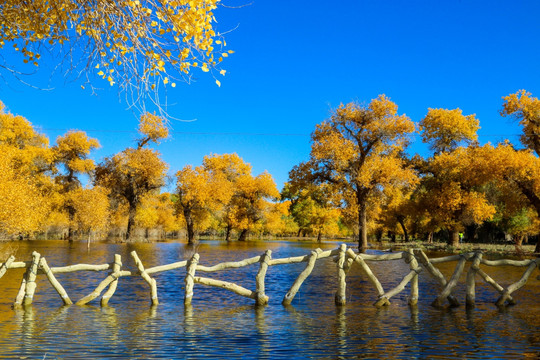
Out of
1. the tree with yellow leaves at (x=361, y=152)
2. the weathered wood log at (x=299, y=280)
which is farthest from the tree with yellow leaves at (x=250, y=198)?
the weathered wood log at (x=299, y=280)

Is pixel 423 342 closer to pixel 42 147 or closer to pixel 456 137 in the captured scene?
pixel 456 137

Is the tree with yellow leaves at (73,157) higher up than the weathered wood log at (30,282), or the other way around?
the tree with yellow leaves at (73,157)

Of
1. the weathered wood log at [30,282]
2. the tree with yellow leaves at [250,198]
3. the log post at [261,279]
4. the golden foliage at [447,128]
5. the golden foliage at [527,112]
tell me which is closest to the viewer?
the weathered wood log at [30,282]

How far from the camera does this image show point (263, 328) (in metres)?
10.2

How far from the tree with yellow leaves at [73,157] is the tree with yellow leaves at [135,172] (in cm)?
242

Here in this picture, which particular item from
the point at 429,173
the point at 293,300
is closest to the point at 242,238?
the point at 429,173

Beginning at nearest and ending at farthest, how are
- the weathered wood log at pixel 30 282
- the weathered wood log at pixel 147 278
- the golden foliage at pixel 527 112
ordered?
the weathered wood log at pixel 30 282 < the weathered wood log at pixel 147 278 < the golden foliage at pixel 527 112

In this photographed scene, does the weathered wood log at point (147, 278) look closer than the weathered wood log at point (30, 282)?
No

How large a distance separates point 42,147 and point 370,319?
61806mm

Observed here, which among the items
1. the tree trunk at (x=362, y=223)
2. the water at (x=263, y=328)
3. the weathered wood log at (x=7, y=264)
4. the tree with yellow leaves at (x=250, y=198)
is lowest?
the water at (x=263, y=328)

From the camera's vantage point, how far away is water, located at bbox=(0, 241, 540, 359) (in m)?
8.14

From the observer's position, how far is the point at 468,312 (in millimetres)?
12422

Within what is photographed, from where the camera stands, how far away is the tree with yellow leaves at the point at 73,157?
63625 millimetres

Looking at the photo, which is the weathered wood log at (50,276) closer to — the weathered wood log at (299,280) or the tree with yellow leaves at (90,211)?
the weathered wood log at (299,280)
